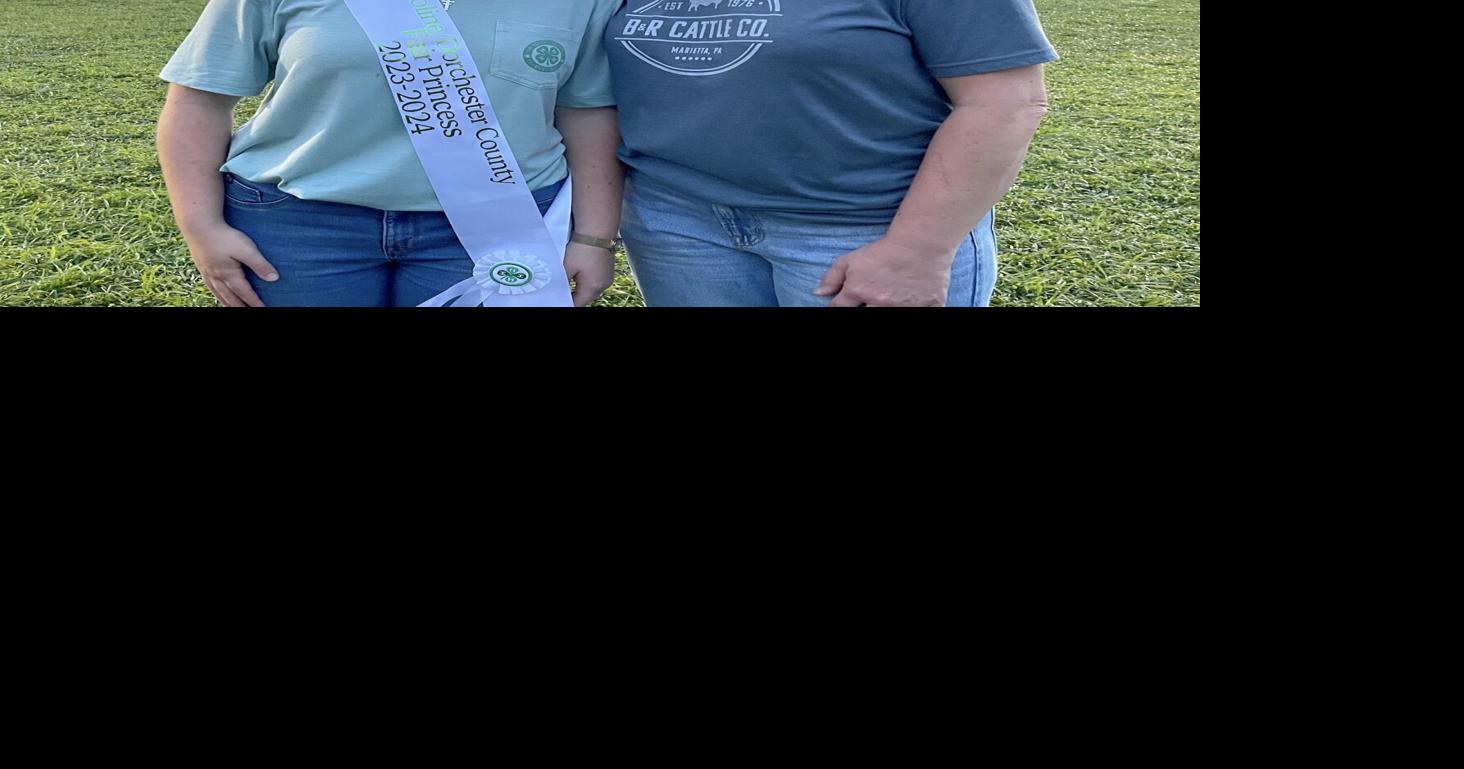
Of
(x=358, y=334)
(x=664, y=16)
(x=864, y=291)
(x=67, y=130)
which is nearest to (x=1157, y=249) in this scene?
(x=864, y=291)

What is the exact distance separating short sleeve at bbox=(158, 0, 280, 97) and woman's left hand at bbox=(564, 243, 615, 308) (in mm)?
436

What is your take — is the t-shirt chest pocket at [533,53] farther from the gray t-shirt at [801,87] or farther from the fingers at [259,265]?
the fingers at [259,265]

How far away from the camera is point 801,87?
4.13ft

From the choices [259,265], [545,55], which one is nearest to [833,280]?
[545,55]

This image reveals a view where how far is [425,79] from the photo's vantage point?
1.30 metres

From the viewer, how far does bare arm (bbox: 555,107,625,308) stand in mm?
1429

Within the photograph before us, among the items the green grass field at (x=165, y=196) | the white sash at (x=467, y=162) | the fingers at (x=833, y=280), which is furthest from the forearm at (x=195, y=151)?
the green grass field at (x=165, y=196)

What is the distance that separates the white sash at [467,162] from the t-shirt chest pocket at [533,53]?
0.05 m

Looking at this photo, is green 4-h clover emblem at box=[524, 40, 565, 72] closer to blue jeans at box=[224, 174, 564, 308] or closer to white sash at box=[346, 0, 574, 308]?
white sash at box=[346, 0, 574, 308]

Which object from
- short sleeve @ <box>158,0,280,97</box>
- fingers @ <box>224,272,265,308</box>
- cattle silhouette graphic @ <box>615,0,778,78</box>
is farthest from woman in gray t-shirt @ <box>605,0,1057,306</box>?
fingers @ <box>224,272,265,308</box>

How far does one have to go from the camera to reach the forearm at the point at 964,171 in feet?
4.19

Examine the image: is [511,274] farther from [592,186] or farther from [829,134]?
[829,134]

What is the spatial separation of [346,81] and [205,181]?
26cm

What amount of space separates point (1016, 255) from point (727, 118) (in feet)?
6.52
